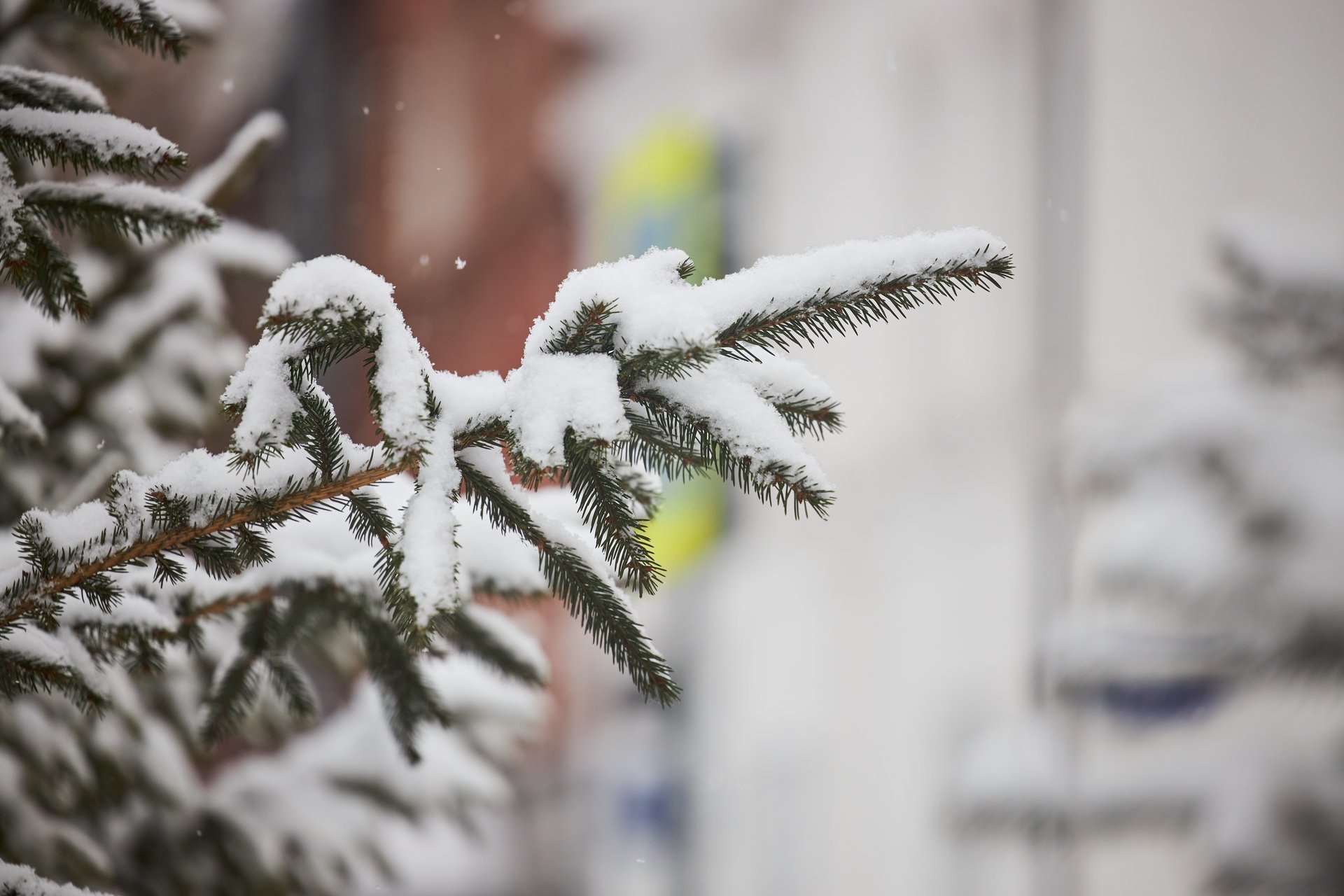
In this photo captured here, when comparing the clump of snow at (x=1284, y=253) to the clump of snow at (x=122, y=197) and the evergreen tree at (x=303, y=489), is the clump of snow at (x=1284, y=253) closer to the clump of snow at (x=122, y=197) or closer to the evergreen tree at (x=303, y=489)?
the evergreen tree at (x=303, y=489)

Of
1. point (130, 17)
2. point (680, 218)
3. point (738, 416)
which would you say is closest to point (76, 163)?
point (130, 17)

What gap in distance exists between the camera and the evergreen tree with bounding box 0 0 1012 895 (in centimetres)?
53

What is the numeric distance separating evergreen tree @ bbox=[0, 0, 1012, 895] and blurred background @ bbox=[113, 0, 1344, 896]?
87cm

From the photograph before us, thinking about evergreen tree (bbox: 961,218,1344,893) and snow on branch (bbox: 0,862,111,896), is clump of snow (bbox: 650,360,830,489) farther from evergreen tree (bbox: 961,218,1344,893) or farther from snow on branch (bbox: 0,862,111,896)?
evergreen tree (bbox: 961,218,1344,893)

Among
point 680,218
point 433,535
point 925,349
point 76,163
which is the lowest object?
point 433,535

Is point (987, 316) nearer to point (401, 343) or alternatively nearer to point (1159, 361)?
point (1159, 361)

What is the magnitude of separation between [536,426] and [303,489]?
19cm

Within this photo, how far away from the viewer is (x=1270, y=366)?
1471 mm

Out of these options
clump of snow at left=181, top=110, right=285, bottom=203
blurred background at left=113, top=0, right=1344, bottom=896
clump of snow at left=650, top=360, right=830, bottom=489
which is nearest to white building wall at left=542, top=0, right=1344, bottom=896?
blurred background at left=113, top=0, right=1344, bottom=896

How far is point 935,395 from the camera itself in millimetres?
3887

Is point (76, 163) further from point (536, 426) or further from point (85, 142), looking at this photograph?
point (536, 426)

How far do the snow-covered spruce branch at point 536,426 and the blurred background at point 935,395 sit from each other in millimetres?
1109

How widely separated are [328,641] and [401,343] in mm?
868

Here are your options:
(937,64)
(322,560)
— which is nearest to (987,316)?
(937,64)
